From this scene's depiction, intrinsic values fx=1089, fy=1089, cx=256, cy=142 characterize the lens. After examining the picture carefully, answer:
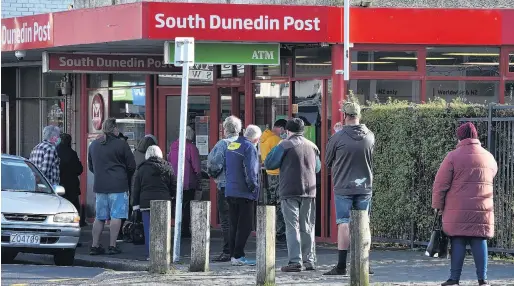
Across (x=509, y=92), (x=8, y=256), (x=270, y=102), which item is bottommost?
(x=8, y=256)

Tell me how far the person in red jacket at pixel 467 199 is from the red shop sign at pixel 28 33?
8.78 m

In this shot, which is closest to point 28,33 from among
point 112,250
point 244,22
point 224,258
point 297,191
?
point 244,22

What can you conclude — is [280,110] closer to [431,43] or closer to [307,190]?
[431,43]

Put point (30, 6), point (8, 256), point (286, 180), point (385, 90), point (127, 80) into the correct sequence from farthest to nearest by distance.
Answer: point (30, 6) < point (127, 80) < point (385, 90) < point (8, 256) < point (286, 180)

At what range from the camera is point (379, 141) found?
15531mm

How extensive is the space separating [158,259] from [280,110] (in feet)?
19.2

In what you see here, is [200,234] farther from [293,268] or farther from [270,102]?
[270,102]

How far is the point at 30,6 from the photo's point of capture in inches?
968

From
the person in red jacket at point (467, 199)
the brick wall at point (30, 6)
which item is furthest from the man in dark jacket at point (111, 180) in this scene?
the brick wall at point (30, 6)

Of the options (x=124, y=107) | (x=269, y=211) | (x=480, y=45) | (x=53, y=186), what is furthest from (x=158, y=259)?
(x=124, y=107)

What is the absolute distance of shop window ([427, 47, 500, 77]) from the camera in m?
16.6

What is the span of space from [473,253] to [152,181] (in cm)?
523

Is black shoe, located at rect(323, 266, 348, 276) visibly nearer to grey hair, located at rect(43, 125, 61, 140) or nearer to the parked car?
the parked car

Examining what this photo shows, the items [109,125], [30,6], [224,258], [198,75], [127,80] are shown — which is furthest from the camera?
[30,6]
